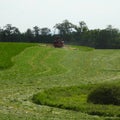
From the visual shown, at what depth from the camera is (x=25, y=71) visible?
96.7 feet

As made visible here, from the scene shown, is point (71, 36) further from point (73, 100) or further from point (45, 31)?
point (73, 100)

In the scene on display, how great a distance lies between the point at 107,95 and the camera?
16328 mm

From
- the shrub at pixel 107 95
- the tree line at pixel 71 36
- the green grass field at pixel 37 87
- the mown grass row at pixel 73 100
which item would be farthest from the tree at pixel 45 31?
the shrub at pixel 107 95

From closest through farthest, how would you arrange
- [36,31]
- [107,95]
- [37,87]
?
[107,95]
[37,87]
[36,31]

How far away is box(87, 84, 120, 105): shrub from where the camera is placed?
16.2 meters

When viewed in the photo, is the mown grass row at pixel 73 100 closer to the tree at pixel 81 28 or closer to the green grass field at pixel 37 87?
the green grass field at pixel 37 87

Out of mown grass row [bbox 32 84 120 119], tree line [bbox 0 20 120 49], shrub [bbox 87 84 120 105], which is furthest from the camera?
tree line [bbox 0 20 120 49]

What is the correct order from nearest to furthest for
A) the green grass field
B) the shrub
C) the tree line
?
the green grass field
the shrub
the tree line

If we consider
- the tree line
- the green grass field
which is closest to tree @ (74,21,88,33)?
the tree line

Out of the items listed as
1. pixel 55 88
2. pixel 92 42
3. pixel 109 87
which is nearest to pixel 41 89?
pixel 55 88

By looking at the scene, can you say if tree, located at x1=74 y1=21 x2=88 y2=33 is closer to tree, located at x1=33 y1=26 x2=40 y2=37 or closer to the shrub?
tree, located at x1=33 y1=26 x2=40 y2=37

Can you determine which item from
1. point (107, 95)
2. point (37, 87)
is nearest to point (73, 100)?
point (107, 95)

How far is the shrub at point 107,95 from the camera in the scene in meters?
16.2

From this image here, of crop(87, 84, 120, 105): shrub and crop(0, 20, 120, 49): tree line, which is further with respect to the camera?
crop(0, 20, 120, 49): tree line
